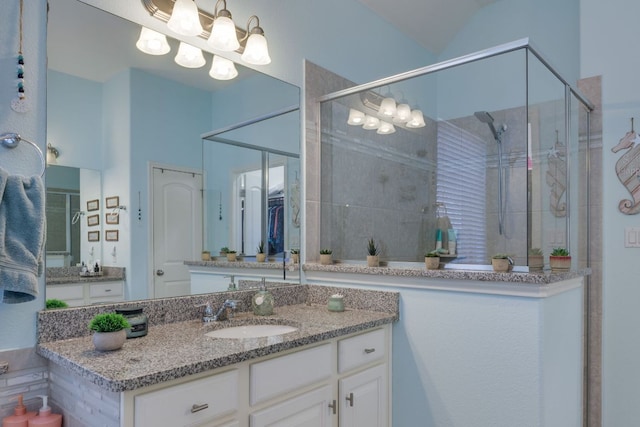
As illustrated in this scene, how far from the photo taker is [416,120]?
3232mm

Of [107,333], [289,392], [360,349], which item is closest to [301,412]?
[289,392]

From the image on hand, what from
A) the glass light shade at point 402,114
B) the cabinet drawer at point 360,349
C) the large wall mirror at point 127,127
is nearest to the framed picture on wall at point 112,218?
the large wall mirror at point 127,127

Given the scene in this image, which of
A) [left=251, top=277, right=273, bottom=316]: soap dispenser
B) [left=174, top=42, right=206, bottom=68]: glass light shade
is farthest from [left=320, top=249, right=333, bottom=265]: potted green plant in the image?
[left=174, top=42, right=206, bottom=68]: glass light shade

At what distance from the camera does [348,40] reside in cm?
286

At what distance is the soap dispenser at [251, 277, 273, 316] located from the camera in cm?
210

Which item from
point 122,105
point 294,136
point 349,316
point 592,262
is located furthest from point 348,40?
point 592,262

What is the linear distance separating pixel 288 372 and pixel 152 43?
4.77 feet

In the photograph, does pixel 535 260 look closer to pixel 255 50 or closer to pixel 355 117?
pixel 355 117

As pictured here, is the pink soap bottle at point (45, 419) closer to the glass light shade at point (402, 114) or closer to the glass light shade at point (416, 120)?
the glass light shade at point (402, 114)

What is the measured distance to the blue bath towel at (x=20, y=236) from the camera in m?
1.28

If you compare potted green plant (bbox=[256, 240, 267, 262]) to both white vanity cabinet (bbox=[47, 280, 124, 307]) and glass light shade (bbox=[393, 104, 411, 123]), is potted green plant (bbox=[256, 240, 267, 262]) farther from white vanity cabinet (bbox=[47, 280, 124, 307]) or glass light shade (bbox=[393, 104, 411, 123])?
glass light shade (bbox=[393, 104, 411, 123])

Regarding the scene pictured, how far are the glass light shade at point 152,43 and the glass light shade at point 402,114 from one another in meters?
1.63

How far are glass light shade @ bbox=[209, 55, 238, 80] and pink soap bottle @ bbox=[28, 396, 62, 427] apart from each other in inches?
58.6

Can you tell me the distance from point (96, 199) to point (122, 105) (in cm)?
40
